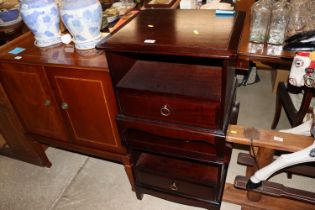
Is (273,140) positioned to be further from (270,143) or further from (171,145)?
(171,145)

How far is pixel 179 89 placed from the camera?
1.01m

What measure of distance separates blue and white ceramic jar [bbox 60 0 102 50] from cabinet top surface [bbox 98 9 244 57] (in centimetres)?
18

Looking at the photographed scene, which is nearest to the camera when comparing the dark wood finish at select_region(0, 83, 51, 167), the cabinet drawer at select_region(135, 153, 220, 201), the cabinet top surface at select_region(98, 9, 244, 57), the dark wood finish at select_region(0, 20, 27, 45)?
the cabinet top surface at select_region(98, 9, 244, 57)

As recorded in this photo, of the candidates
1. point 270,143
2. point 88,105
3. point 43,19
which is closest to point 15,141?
point 88,105

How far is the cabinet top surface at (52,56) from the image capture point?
3.71 ft

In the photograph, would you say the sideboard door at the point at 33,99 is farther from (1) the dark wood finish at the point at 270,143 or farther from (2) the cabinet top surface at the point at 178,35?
(1) the dark wood finish at the point at 270,143

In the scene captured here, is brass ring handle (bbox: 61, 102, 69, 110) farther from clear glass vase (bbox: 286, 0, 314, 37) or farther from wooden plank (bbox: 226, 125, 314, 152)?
clear glass vase (bbox: 286, 0, 314, 37)

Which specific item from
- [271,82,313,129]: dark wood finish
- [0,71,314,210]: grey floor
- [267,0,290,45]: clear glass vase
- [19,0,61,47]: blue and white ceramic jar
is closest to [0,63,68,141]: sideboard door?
[19,0,61,47]: blue and white ceramic jar

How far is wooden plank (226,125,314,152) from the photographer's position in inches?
40.9

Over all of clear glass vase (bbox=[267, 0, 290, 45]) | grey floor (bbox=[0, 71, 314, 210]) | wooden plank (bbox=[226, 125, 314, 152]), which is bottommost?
grey floor (bbox=[0, 71, 314, 210])

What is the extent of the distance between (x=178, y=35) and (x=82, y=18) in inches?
18.1

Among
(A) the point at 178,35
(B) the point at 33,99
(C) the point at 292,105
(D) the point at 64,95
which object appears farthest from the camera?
(C) the point at 292,105

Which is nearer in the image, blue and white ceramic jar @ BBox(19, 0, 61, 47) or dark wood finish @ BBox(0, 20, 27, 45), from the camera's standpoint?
blue and white ceramic jar @ BBox(19, 0, 61, 47)

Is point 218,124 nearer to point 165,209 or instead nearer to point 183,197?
point 183,197
